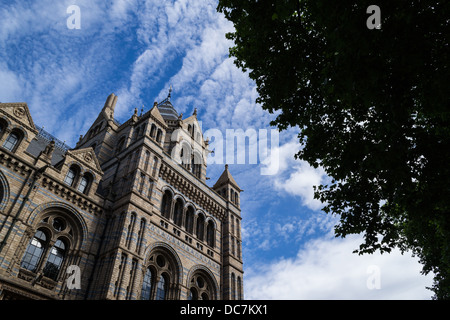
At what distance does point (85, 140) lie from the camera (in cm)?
3253

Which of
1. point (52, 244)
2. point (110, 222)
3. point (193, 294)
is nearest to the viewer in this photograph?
point (52, 244)

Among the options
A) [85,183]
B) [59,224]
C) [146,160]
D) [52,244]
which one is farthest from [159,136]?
[52,244]

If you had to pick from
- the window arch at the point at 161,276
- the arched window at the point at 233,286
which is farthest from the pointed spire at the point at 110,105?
the arched window at the point at 233,286

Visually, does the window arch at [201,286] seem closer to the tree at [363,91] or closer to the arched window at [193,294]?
the arched window at [193,294]

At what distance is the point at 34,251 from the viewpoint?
1697 cm

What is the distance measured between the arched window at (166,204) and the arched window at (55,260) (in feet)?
24.8

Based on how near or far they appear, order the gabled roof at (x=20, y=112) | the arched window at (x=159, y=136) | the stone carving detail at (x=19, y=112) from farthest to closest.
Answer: the arched window at (x=159, y=136), the stone carving detail at (x=19, y=112), the gabled roof at (x=20, y=112)

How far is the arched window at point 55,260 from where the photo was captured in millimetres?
17080

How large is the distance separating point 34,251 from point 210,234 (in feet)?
46.5

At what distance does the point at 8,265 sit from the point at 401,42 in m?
18.0

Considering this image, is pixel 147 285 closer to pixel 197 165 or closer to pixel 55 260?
pixel 55 260

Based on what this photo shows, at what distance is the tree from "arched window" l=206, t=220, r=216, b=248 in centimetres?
1602

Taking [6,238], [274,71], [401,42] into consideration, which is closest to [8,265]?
[6,238]
